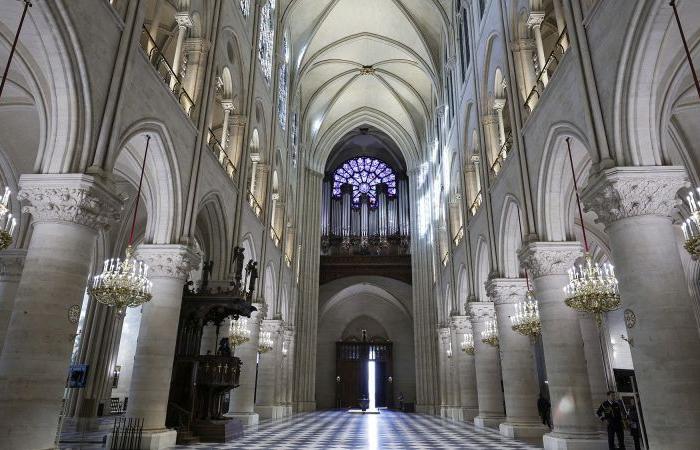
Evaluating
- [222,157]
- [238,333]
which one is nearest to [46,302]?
[222,157]

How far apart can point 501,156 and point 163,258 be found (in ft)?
31.6

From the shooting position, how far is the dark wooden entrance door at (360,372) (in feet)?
109

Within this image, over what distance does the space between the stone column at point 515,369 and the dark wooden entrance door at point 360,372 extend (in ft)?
70.5

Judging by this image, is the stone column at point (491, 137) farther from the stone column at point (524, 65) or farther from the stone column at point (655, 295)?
the stone column at point (655, 295)

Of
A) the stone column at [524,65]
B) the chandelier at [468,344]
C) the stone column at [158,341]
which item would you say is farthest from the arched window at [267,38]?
the chandelier at [468,344]

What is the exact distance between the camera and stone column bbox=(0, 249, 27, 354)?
12.2 m

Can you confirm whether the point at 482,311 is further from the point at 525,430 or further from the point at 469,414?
the point at 469,414

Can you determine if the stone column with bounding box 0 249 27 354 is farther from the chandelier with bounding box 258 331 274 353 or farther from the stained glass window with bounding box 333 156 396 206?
the stained glass window with bounding box 333 156 396 206

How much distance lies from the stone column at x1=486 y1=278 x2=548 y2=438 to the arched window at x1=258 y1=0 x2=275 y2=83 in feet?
38.9

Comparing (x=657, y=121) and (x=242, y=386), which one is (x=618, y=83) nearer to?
(x=657, y=121)

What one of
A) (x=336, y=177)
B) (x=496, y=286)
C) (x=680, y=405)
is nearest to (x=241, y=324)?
(x=496, y=286)

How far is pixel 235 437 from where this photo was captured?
1146cm

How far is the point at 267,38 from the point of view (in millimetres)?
19859

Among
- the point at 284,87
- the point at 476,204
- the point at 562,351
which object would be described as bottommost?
the point at 562,351
